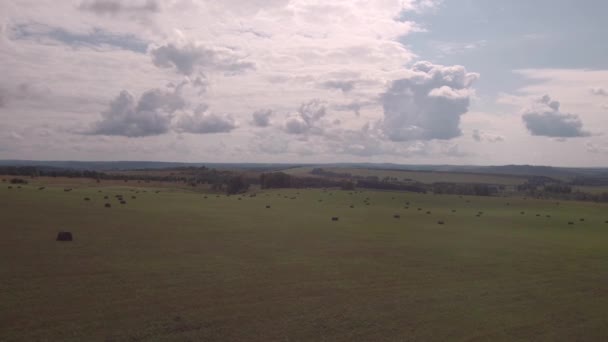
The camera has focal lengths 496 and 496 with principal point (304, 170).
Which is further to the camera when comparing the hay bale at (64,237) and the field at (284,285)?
the hay bale at (64,237)

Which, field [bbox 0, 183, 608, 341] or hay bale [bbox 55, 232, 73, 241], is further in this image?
hay bale [bbox 55, 232, 73, 241]

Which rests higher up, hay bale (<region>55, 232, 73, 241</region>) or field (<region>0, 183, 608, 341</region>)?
hay bale (<region>55, 232, 73, 241</region>)

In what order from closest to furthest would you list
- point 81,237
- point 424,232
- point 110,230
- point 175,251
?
point 175,251, point 81,237, point 110,230, point 424,232

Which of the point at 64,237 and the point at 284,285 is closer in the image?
the point at 284,285

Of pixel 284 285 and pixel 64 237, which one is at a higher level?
pixel 64 237

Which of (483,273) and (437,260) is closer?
(483,273)

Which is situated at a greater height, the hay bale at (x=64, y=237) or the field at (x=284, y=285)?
the hay bale at (x=64, y=237)

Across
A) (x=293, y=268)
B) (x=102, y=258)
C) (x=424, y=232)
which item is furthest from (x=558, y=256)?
(x=102, y=258)

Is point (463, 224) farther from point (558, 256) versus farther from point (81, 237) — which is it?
point (81, 237)
